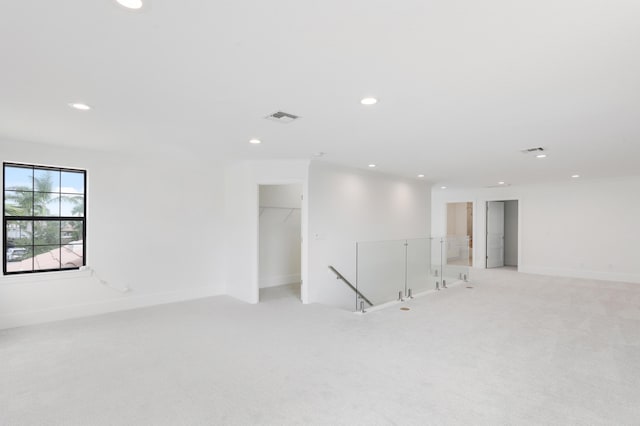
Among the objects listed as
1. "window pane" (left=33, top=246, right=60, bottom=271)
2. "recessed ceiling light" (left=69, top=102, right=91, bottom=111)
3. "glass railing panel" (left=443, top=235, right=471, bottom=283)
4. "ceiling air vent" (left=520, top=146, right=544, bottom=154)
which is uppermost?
"recessed ceiling light" (left=69, top=102, right=91, bottom=111)

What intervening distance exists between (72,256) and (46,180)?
1.16 meters

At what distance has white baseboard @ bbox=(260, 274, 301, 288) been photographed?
7129mm

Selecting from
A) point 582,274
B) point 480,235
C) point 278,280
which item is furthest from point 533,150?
point 480,235

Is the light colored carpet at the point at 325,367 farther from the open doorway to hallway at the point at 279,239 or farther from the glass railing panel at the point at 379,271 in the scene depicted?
the open doorway to hallway at the point at 279,239

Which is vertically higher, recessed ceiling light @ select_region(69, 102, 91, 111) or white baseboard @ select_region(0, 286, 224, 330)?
recessed ceiling light @ select_region(69, 102, 91, 111)

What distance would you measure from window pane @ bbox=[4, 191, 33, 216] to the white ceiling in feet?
2.67

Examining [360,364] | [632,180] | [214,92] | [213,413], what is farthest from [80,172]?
[632,180]

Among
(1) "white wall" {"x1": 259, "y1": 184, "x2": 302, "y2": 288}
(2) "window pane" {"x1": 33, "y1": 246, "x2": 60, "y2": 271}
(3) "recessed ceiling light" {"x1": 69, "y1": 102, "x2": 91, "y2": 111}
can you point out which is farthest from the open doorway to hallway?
(3) "recessed ceiling light" {"x1": 69, "y1": 102, "x2": 91, "y2": 111}

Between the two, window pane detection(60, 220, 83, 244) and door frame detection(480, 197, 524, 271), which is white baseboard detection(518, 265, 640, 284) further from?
window pane detection(60, 220, 83, 244)

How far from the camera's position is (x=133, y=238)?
5484mm

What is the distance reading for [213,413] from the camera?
97.9 inches

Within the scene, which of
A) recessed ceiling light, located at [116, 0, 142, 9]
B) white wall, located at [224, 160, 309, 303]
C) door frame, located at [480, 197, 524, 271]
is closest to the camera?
recessed ceiling light, located at [116, 0, 142, 9]

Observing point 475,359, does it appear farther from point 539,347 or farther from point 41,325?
point 41,325

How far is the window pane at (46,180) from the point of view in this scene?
4.77 m
